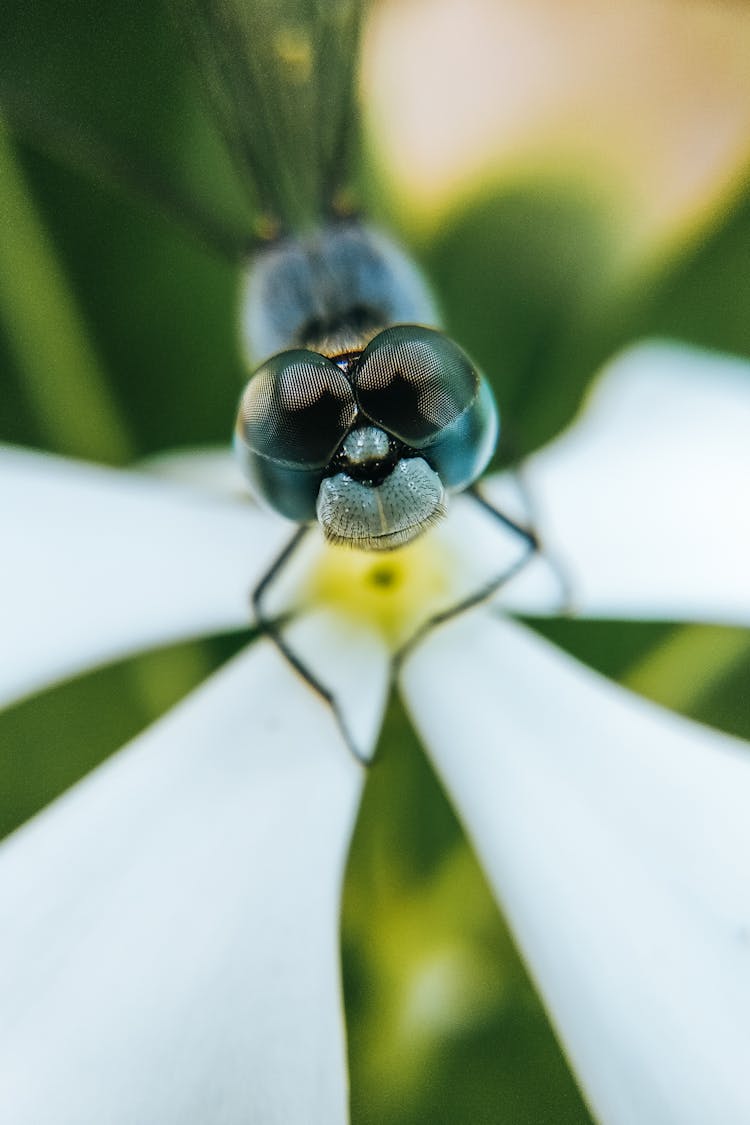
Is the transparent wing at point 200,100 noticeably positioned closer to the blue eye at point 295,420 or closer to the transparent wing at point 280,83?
the transparent wing at point 280,83

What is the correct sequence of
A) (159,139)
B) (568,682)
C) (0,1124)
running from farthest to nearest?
(159,139) → (568,682) → (0,1124)

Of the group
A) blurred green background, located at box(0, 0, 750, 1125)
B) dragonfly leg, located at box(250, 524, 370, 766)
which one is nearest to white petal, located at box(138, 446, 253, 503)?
blurred green background, located at box(0, 0, 750, 1125)

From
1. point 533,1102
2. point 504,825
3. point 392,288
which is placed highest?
point 392,288

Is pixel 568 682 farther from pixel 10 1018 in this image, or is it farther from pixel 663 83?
pixel 663 83

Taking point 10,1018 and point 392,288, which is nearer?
point 10,1018

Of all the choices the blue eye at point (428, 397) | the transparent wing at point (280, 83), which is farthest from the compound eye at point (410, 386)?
the transparent wing at point (280, 83)

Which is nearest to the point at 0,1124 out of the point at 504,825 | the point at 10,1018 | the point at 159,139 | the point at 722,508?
the point at 10,1018

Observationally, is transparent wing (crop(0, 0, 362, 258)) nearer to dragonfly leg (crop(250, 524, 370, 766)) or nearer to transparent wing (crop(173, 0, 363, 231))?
transparent wing (crop(173, 0, 363, 231))
